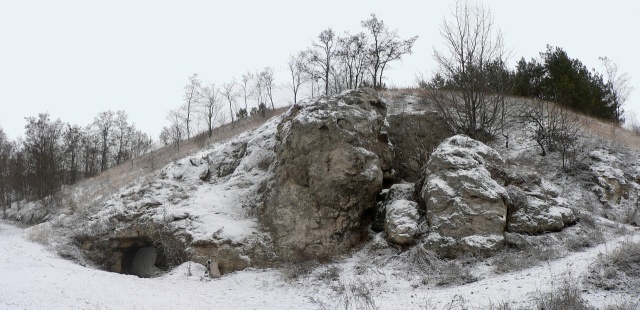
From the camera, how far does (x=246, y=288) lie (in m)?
10.6

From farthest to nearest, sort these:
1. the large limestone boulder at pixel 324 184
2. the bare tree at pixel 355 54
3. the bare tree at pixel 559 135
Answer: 1. the bare tree at pixel 355 54
2. the bare tree at pixel 559 135
3. the large limestone boulder at pixel 324 184

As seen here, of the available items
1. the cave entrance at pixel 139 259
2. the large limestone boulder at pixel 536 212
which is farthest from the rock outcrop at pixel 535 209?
the cave entrance at pixel 139 259

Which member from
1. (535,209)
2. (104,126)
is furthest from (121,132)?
(535,209)

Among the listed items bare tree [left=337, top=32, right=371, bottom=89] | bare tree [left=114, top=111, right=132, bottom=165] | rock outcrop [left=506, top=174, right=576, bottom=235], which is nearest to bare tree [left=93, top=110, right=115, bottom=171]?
bare tree [left=114, top=111, right=132, bottom=165]

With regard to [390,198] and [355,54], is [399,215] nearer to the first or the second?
[390,198]

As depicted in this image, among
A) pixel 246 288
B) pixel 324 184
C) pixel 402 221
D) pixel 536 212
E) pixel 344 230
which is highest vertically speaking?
pixel 324 184

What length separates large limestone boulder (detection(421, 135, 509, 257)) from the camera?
9789 millimetres

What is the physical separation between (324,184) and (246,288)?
160 inches

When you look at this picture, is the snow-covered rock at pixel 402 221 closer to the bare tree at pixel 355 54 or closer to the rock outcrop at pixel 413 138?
the rock outcrop at pixel 413 138

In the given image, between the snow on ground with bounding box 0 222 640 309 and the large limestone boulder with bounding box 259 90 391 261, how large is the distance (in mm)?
1081

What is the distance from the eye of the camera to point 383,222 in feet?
41.8

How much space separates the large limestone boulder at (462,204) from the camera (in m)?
9.79

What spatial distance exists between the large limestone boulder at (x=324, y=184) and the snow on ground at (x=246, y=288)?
42.5 inches

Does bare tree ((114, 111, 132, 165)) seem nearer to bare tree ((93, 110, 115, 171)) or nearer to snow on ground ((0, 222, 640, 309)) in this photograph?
bare tree ((93, 110, 115, 171))
